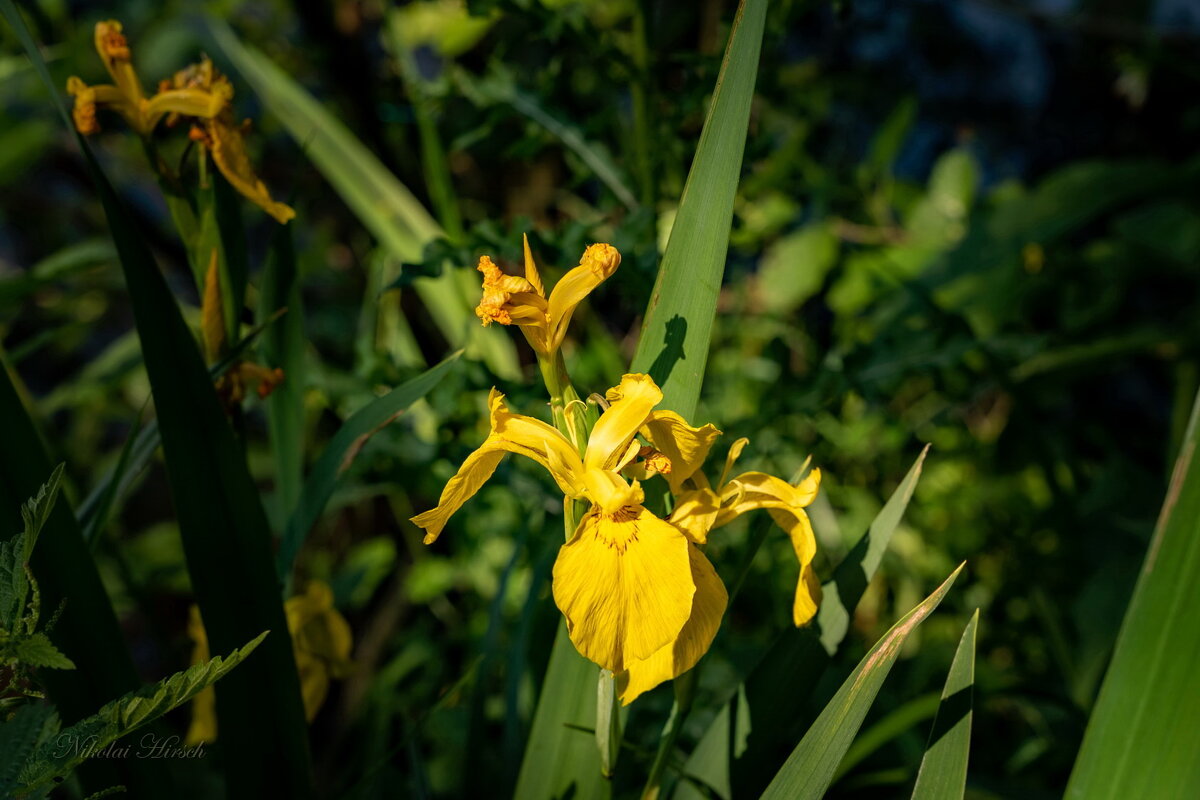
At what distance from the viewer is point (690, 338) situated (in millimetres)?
460

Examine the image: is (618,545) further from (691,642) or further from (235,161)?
(235,161)

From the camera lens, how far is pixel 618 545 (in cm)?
40

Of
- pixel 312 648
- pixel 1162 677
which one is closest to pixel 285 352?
pixel 312 648

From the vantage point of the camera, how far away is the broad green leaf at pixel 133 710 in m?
0.36

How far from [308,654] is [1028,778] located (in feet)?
2.40

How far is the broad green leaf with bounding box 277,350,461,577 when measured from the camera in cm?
52

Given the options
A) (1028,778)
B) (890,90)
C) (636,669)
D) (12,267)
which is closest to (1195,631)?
(636,669)

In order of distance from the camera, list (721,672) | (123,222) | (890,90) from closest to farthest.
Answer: (123,222) → (721,672) → (890,90)

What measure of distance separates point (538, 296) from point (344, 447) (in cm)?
21

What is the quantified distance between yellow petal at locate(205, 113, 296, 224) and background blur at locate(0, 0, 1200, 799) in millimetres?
96

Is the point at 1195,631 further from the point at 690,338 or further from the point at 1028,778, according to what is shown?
the point at 1028,778

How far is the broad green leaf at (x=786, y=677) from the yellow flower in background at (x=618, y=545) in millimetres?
112

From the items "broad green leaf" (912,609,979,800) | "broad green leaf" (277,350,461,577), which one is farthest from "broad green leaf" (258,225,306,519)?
"broad green leaf" (912,609,979,800)

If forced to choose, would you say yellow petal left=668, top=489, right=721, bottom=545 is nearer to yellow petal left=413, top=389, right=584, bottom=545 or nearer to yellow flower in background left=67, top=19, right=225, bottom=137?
yellow petal left=413, top=389, right=584, bottom=545
